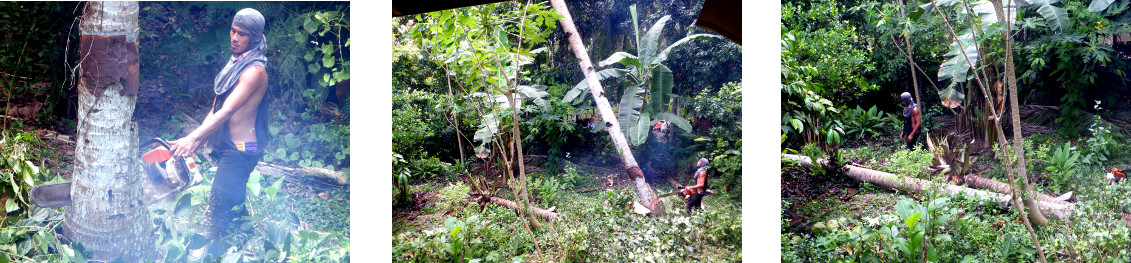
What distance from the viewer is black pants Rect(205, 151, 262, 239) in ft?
7.98

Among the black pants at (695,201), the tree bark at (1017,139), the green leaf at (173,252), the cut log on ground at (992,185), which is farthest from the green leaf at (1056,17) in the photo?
the green leaf at (173,252)

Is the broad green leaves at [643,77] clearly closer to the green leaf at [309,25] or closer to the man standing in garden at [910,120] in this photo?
the man standing in garden at [910,120]

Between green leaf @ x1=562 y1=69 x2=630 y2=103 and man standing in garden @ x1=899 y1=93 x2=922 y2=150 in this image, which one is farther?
green leaf @ x1=562 y1=69 x2=630 y2=103

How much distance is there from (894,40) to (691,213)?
1189mm

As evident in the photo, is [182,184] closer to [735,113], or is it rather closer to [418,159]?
[418,159]

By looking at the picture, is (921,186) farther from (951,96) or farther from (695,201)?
(695,201)

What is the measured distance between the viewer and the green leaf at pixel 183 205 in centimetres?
244

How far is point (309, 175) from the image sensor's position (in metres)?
2.44

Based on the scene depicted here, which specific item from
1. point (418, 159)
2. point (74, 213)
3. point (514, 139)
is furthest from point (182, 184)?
point (514, 139)

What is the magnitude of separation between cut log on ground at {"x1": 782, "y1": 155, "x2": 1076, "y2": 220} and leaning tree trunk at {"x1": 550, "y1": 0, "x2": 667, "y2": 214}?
680 mm

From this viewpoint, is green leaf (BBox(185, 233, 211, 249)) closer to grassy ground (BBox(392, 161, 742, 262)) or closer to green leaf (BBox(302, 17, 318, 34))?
grassy ground (BBox(392, 161, 742, 262))

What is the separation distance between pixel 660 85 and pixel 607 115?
0.93ft

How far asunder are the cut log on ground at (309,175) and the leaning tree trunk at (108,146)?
634mm

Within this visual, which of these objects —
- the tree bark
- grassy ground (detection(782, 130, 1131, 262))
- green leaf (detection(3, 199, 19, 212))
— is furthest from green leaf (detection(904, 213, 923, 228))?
green leaf (detection(3, 199, 19, 212))
